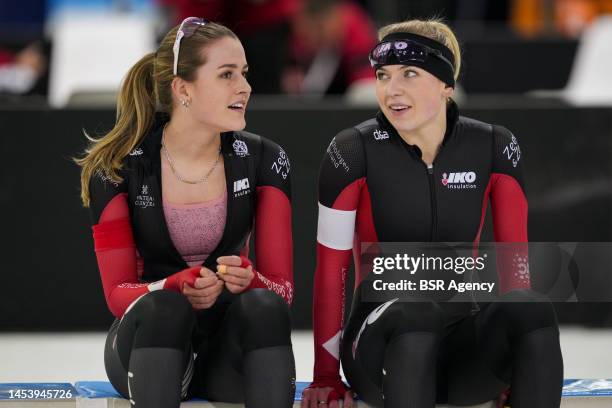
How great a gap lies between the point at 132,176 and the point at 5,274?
80.7 inches

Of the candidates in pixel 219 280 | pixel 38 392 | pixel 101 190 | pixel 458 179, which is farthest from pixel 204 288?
pixel 458 179

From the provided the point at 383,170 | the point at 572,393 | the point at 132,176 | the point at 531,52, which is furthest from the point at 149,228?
the point at 531,52

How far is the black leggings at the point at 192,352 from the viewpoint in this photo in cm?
282

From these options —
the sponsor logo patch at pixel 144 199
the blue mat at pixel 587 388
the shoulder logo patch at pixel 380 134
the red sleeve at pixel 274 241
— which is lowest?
the blue mat at pixel 587 388

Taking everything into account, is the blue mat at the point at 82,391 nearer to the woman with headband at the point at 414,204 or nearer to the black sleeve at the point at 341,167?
the woman with headband at the point at 414,204

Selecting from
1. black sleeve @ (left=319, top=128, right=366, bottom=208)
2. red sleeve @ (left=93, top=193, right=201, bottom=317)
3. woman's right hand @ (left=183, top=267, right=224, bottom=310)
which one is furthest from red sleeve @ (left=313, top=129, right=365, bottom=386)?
red sleeve @ (left=93, top=193, right=201, bottom=317)

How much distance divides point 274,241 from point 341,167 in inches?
11.2

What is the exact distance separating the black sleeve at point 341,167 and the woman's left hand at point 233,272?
15.2 inches

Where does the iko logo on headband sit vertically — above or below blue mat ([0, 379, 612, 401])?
above

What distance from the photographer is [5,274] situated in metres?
5.02

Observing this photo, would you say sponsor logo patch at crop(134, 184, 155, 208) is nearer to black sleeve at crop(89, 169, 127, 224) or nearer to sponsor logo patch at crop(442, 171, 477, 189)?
black sleeve at crop(89, 169, 127, 224)

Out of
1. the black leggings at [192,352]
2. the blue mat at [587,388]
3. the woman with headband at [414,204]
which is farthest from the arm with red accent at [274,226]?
the blue mat at [587,388]

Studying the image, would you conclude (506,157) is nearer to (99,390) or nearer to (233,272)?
(233,272)

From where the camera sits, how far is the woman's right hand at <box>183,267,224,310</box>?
115 inches
